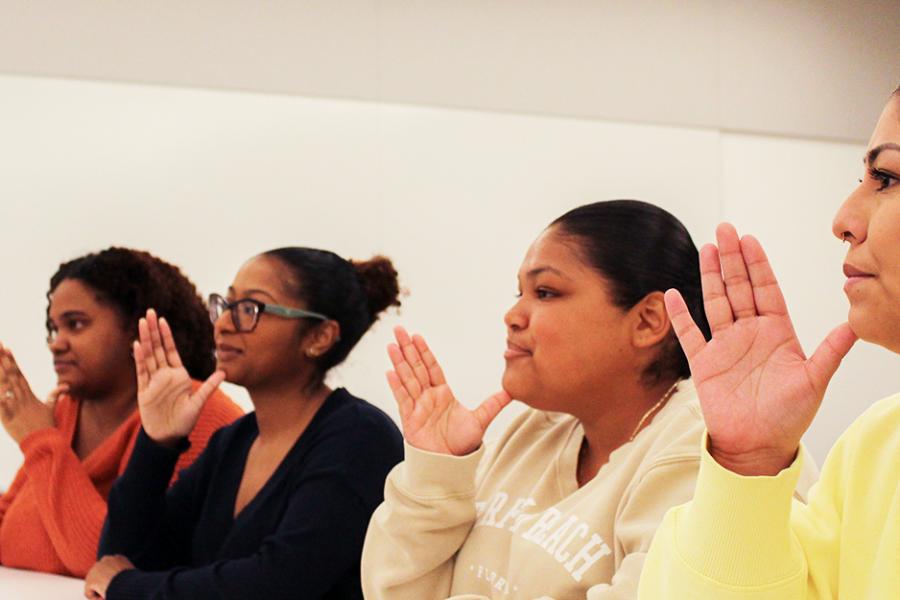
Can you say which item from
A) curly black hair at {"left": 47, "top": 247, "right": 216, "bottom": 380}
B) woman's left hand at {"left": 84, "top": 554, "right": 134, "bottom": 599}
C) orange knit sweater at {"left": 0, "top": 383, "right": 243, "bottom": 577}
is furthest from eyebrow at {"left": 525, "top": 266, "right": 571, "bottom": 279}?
curly black hair at {"left": 47, "top": 247, "right": 216, "bottom": 380}

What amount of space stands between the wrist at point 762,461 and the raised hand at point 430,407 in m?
0.61

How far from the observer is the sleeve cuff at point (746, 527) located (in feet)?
2.96

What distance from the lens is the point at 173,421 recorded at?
88.1 inches

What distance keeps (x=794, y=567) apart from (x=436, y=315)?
10.6ft

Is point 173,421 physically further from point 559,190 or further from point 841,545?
point 559,190

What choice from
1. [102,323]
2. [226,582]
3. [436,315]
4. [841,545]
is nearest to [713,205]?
[436,315]

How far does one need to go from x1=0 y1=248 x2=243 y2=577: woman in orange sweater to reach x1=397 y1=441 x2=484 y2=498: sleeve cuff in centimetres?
110

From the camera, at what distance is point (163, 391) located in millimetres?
2258

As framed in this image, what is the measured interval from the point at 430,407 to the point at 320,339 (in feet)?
2.32

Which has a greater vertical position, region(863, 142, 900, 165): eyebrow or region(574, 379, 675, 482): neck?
region(863, 142, 900, 165): eyebrow

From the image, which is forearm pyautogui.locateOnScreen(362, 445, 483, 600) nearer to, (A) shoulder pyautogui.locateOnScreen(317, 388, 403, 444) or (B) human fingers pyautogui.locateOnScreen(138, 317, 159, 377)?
(A) shoulder pyautogui.locateOnScreen(317, 388, 403, 444)

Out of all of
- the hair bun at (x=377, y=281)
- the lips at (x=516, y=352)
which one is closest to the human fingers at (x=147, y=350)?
the hair bun at (x=377, y=281)

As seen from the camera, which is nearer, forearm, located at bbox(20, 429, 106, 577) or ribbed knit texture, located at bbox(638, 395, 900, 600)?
→ ribbed knit texture, located at bbox(638, 395, 900, 600)

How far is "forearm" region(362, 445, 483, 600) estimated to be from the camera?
4.87 ft
